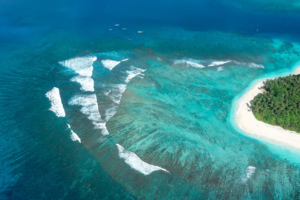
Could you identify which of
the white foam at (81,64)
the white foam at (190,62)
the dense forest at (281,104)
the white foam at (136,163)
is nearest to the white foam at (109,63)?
the white foam at (81,64)

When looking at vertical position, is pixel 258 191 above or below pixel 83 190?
above

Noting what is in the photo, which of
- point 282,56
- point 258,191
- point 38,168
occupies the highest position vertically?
point 282,56

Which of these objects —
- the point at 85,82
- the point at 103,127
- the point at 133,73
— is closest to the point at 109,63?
the point at 133,73

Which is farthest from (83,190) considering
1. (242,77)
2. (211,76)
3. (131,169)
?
(242,77)

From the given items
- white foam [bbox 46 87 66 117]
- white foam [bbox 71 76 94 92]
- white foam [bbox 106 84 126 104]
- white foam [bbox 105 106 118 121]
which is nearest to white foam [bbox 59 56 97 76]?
white foam [bbox 71 76 94 92]

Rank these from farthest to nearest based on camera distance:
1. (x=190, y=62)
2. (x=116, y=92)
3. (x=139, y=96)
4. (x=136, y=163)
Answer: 1. (x=190, y=62)
2. (x=116, y=92)
3. (x=139, y=96)
4. (x=136, y=163)

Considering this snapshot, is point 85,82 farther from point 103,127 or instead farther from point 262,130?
point 262,130

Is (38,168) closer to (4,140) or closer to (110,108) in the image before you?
(4,140)
